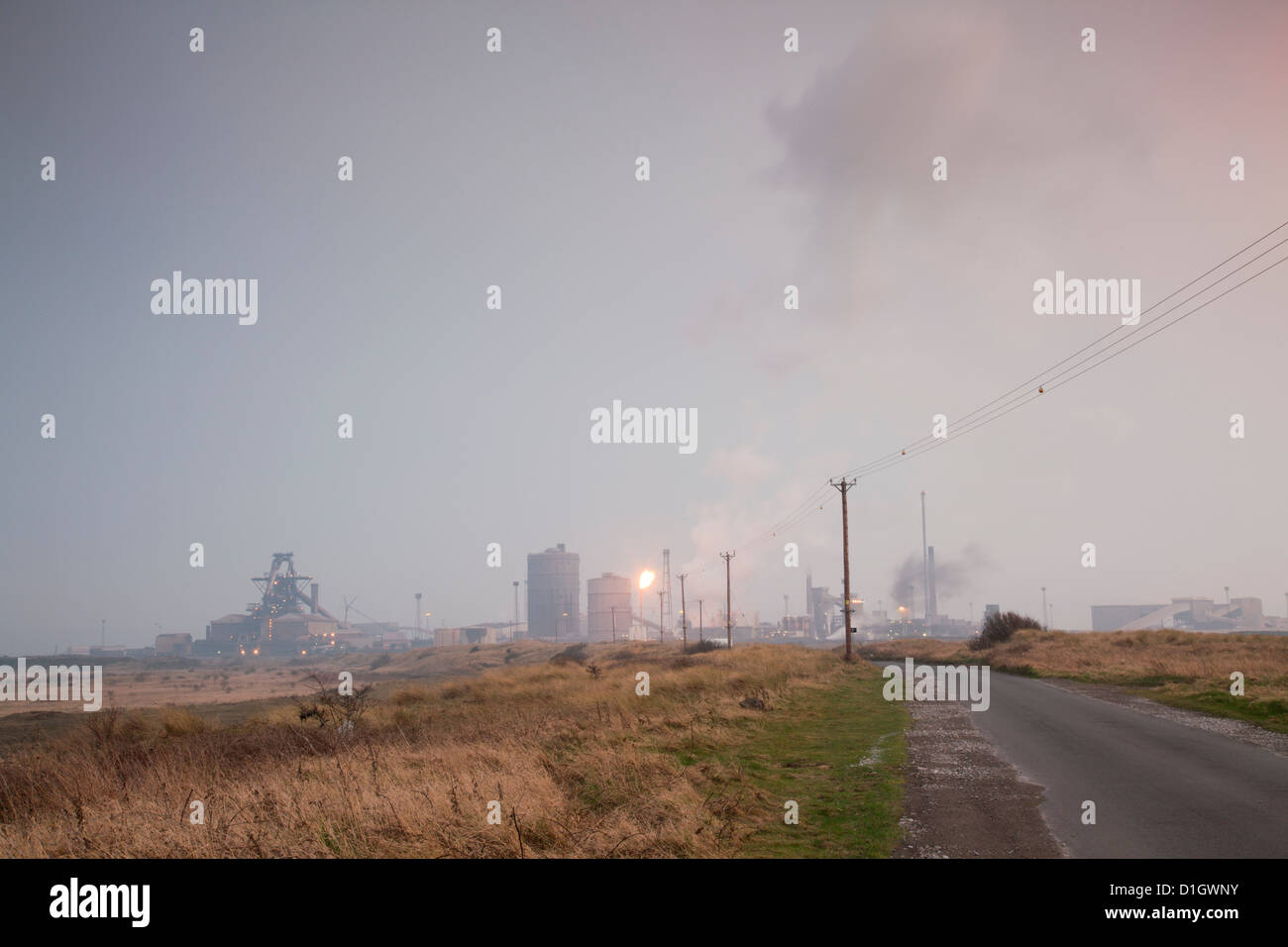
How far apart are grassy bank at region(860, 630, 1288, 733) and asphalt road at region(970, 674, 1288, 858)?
2.77 metres

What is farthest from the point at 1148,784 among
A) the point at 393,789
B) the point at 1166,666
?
the point at 1166,666

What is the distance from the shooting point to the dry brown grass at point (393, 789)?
27.2ft

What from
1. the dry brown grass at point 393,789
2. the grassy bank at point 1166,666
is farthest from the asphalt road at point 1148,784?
the dry brown grass at point 393,789

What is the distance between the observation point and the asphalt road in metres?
7.95

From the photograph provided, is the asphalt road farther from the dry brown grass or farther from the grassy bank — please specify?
the dry brown grass

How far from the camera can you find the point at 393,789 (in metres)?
10.2

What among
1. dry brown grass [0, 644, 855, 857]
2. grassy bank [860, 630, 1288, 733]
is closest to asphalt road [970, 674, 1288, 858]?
grassy bank [860, 630, 1288, 733]

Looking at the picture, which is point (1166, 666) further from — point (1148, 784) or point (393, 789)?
point (393, 789)

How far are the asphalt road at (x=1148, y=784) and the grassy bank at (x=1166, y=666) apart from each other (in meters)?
2.77

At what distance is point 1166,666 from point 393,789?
1315 inches

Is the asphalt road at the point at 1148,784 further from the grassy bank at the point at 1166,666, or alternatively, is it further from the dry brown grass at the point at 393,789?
the dry brown grass at the point at 393,789
